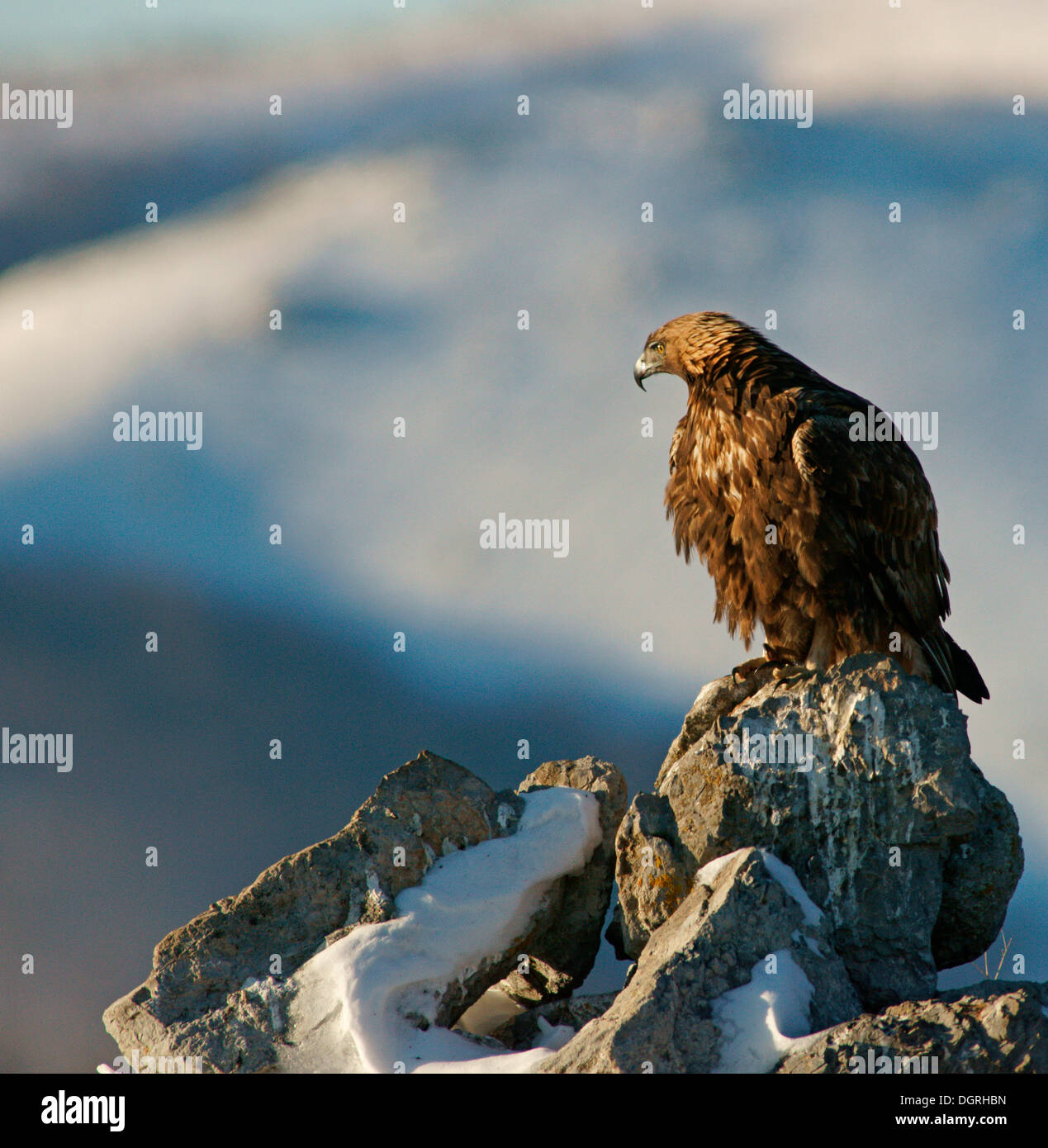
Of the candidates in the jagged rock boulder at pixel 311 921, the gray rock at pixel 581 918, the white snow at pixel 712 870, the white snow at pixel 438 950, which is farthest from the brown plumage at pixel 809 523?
the white snow at pixel 712 870

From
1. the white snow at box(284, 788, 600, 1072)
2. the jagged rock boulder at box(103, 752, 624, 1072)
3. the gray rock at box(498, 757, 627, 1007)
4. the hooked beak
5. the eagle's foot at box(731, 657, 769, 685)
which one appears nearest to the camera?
the white snow at box(284, 788, 600, 1072)

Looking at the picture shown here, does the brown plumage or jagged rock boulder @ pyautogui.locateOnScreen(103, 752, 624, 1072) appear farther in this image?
the brown plumage

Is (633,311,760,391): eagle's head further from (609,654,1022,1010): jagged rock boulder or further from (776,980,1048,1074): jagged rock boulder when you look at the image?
(776,980,1048,1074): jagged rock boulder

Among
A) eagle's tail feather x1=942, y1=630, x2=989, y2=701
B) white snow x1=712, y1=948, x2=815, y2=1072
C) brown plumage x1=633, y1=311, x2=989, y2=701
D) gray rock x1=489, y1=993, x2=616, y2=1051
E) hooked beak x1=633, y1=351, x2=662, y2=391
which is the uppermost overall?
hooked beak x1=633, y1=351, x2=662, y2=391

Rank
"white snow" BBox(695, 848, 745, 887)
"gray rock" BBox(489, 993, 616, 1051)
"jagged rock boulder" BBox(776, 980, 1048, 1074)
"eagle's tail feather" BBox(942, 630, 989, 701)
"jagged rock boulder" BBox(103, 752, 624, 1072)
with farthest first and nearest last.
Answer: "eagle's tail feather" BBox(942, 630, 989, 701)
"gray rock" BBox(489, 993, 616, 1051)
"white snow" BBox(695, 848, 745, 887)
"jagged rock boulder" BBox(103, 752, 624, 1072)
"jagged rock boulder" BBox(776, 980, 1048, 1074)

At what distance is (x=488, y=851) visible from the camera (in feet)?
25.2

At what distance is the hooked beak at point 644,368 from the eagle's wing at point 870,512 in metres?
1.73

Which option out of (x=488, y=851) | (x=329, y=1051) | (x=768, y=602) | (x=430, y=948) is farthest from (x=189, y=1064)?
(x=768, y=602)

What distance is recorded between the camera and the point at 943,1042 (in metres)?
5.57

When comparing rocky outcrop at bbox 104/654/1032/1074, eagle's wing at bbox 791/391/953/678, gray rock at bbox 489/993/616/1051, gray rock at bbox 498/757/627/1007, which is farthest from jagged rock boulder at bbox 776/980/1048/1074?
eagle's wing at bbox 791/391/953/678

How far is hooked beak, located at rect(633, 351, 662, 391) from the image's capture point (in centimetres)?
1005

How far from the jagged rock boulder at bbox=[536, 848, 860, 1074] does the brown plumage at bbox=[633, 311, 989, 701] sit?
2.27m
